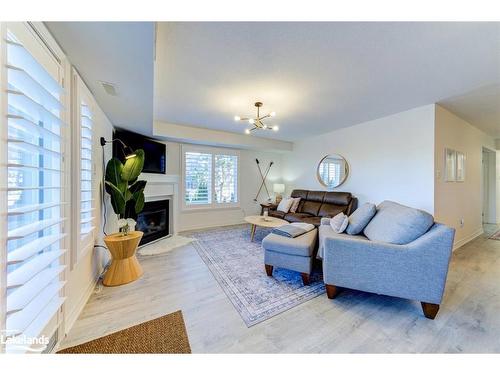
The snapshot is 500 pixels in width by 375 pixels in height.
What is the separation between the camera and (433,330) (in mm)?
1439

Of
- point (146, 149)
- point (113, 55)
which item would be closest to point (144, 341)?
point (113, 55)

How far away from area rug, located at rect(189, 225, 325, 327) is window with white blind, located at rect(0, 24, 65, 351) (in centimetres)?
132

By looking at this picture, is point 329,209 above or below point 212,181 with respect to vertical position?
below

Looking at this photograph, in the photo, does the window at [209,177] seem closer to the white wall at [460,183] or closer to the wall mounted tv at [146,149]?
the wall mounted tv at [146,149]

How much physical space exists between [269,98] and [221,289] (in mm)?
2512

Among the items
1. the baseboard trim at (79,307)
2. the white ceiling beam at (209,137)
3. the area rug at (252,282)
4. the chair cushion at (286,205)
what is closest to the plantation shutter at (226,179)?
the white ceiling beam at (209,137)

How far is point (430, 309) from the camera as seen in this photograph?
1551 millimetres

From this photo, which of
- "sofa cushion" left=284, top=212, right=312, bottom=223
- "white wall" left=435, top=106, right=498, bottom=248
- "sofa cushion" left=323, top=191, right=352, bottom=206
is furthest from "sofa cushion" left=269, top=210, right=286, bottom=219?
"white wall" left=435, top=106, right=498, bottom=248

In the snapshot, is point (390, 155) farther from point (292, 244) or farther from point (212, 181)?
point (212, 181)

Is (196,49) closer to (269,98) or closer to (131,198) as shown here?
(269,98)

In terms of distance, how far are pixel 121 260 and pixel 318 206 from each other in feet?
12.1

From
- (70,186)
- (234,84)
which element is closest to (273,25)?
(234,84)

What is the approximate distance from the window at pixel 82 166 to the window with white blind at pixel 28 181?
241 millimetres

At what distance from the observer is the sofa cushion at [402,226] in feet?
5.41
